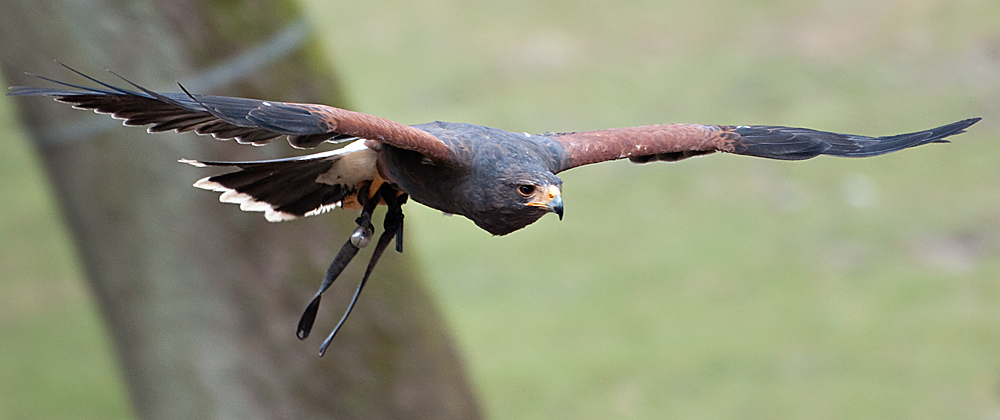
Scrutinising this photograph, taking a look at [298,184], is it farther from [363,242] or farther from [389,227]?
[363,242]

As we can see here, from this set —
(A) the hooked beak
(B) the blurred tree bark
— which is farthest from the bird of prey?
(B) the blurred tree bark

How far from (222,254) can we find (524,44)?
761 cm

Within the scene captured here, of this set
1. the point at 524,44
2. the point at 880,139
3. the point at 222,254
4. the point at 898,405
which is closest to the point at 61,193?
the point at 222,254

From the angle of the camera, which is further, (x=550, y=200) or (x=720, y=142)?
(x=720, y=142)

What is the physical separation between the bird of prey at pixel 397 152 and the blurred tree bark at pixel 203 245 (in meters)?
1.40

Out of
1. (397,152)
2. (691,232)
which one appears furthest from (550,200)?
(691,232)

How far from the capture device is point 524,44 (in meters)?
11.9

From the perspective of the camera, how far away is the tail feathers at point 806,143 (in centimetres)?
299

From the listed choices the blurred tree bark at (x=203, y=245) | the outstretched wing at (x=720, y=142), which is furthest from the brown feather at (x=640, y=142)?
the blurred tree bark at (x=203, y=245)

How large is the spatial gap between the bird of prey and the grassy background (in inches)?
99.2

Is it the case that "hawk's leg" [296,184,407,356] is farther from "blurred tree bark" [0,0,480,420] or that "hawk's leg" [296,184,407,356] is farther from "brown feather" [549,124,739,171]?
"blurred tree bark" [0,0,480,420]

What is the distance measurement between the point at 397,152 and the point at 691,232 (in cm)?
688

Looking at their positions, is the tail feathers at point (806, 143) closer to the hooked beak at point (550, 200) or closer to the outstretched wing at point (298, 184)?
the hooked beak at point (550, 200)

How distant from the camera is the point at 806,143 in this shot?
310 centimetres
